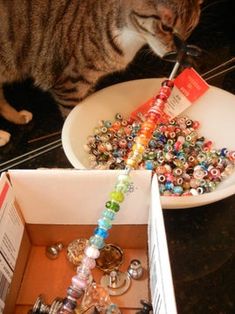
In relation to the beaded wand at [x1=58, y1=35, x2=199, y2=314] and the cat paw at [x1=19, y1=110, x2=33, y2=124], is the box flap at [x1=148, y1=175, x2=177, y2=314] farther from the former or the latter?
the cat paw at [x1=19, y1=110, x2=33, y2=124]

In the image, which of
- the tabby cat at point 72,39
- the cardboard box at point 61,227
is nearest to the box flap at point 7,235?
the cardboard box at point 61,227

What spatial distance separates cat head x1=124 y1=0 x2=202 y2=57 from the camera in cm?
79

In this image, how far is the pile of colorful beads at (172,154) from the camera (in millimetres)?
787

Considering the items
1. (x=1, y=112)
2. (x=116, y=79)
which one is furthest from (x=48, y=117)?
(x=116, y=79)

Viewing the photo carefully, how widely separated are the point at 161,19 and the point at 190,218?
414 mm

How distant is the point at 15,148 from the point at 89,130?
18cm

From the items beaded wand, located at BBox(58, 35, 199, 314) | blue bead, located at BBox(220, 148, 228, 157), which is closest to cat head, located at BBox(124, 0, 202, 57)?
blue bead, located at BBox(220, 148, 228, 157)

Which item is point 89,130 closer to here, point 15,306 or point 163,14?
point 163,14

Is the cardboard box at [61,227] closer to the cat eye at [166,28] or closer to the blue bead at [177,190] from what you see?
the blue bead at [177,190]

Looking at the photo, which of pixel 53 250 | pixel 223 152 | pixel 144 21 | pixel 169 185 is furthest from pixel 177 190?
pixel 144 21

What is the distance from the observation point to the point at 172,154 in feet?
2.73

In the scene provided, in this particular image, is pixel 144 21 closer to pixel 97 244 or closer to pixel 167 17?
pixel 167 17

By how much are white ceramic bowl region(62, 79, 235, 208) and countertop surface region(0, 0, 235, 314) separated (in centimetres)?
8

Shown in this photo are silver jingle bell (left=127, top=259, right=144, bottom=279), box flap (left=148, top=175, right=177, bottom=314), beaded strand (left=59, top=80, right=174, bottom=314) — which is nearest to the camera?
box flap (left=148, top=175, right=177, bottom=314)
